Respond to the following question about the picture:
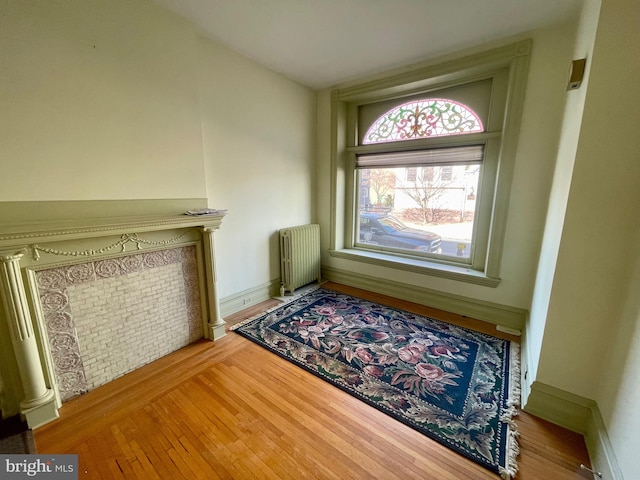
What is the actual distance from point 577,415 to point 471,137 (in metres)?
2.38

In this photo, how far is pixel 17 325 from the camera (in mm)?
1389

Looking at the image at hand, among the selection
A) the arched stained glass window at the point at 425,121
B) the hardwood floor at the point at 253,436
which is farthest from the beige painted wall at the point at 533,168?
the hardwood floor at the point at 253,436

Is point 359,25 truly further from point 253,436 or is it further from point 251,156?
point 253,436

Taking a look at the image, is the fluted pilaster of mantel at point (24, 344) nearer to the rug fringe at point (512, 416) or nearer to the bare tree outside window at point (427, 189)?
the rug fringe at point (512, 416)

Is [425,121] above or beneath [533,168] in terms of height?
above

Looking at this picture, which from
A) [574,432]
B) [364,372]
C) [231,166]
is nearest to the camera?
[574,432]

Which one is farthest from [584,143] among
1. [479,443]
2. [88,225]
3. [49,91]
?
[49,91]

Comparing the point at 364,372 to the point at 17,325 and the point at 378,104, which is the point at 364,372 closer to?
the point at 17,325

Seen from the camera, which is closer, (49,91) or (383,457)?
(383,457)

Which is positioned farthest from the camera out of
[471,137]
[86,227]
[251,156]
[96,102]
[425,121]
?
[425,121]

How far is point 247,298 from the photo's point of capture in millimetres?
2975

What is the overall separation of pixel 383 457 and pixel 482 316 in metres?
1.99

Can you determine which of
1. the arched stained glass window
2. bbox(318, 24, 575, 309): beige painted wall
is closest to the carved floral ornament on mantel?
the arched stained glass window

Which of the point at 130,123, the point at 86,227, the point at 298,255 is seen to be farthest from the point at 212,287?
the point at 130,123
